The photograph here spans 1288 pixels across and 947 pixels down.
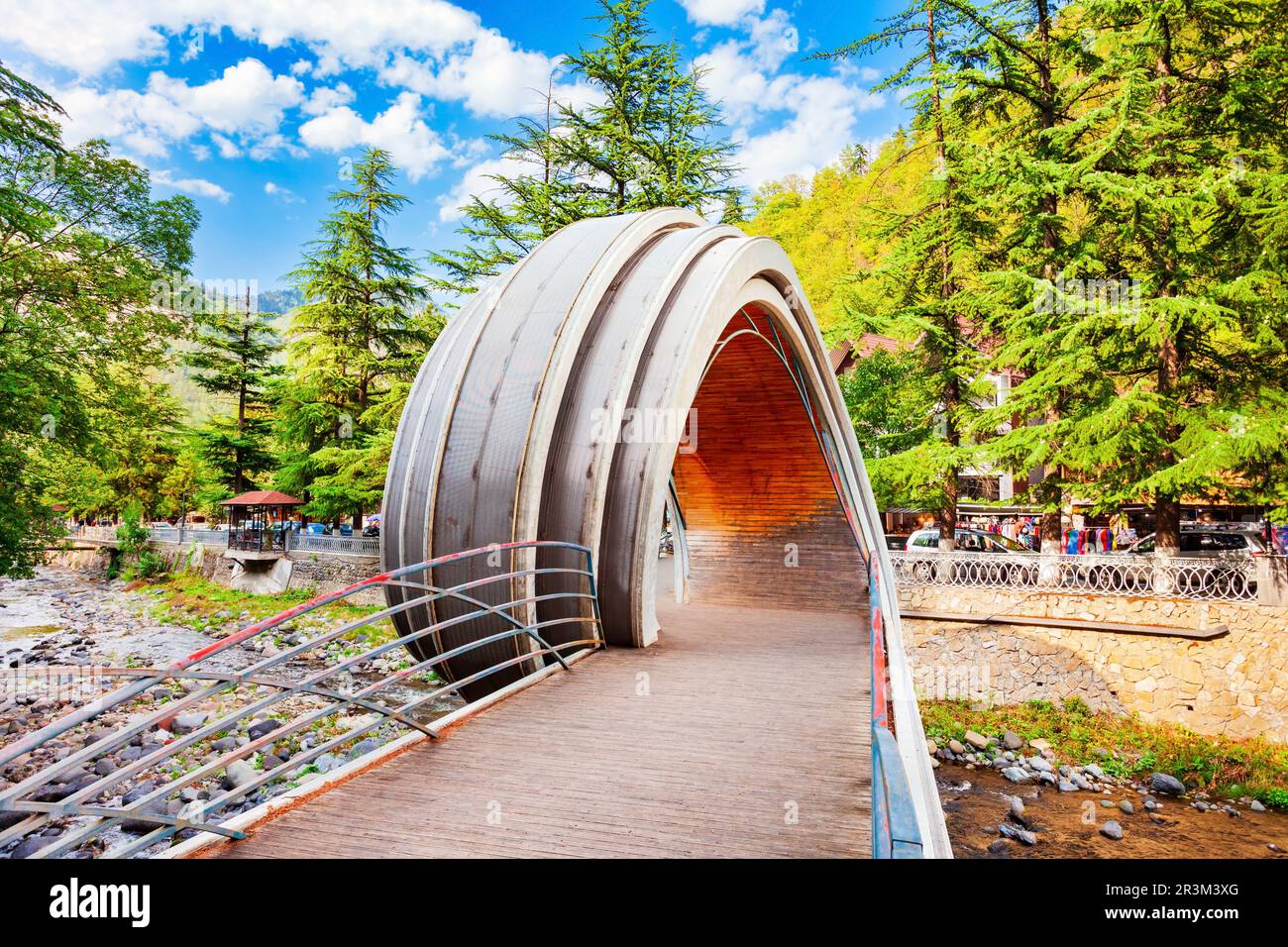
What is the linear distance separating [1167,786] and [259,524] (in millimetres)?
27556

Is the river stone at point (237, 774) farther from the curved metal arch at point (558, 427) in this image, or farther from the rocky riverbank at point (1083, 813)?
the rocky riverbank at point (1083, 813)

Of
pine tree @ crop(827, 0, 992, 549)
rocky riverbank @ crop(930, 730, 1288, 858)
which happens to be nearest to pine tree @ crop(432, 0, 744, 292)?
pine tree @ crop(827, 0, 992, 549)

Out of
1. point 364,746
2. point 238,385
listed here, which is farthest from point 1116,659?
point 238,385

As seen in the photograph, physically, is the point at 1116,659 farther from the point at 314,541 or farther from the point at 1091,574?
the point at 314,541

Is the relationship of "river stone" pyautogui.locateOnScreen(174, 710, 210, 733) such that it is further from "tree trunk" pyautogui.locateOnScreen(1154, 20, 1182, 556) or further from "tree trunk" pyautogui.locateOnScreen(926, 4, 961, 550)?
"tree trunk" pyautogui.locateOnScreen(1154, 20, 1182, 556)

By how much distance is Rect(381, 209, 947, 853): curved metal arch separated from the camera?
21.0 feet

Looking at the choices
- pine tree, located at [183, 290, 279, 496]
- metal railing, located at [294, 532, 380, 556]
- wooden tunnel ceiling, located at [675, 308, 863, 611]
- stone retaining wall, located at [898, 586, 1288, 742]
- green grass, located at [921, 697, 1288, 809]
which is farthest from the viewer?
pine tree, located at [183, 290, 279, 496]

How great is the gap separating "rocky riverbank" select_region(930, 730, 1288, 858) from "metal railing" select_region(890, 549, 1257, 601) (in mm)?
3243

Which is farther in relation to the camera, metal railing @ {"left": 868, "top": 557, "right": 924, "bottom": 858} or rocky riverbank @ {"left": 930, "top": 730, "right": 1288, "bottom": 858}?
rocky riverbank @ {"left": 930, "top": 730, "right": 1288, "bottom": 858}

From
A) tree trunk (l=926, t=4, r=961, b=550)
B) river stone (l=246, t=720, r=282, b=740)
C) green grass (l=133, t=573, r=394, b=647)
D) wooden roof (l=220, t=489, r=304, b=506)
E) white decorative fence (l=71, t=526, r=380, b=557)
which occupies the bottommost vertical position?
river stone (l=246, t=720, r=282, b=740)

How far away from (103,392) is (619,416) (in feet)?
57.1

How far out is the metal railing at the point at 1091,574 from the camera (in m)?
13.0
